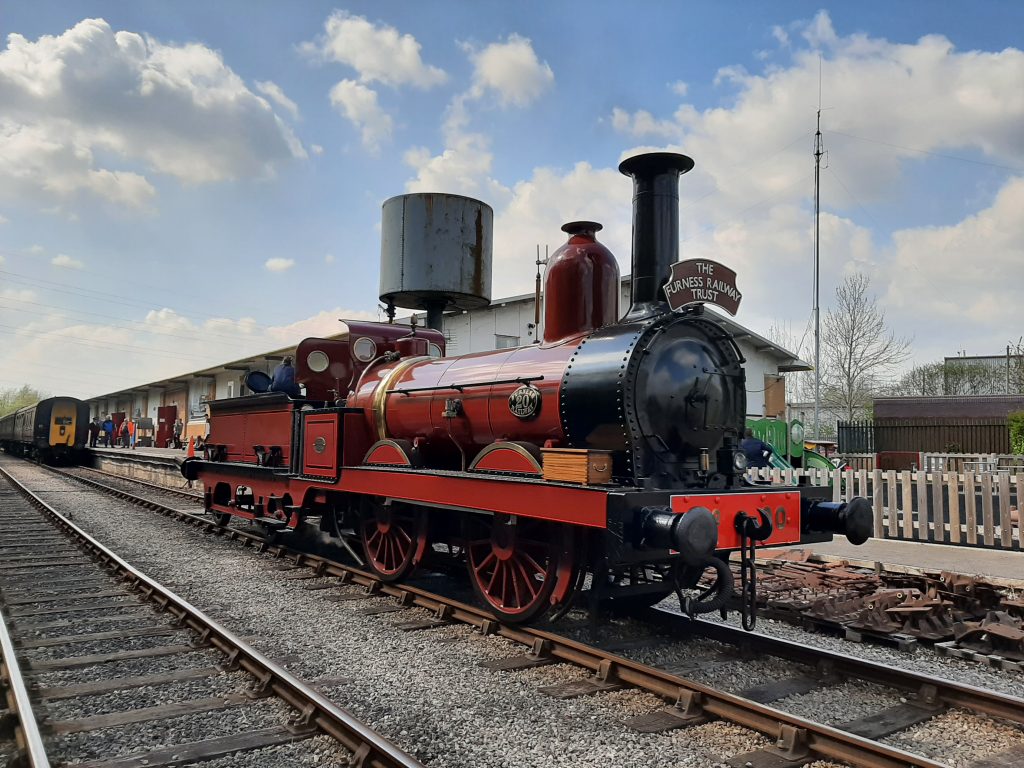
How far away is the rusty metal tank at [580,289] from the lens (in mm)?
6340

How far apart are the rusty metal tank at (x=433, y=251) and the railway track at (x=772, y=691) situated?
6773mm

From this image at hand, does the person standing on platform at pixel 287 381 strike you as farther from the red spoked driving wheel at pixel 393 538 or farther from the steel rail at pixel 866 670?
the steel rail at pixel 866 670

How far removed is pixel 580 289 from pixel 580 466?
6.01 feet

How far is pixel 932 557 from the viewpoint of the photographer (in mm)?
9148

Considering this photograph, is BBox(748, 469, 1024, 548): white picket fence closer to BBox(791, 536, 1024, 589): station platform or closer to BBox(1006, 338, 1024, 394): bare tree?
BBox(791, 536, 1024, 589): station platform

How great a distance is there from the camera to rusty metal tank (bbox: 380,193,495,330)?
479 inches

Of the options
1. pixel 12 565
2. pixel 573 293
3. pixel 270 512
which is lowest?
pixel 12 565

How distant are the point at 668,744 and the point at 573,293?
11.8 feet

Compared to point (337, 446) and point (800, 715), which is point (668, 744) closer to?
point (800, 715)

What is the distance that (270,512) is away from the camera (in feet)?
32.1

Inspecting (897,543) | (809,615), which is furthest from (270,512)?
(897,543)

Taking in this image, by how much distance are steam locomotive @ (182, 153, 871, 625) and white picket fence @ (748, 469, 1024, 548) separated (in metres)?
4.73

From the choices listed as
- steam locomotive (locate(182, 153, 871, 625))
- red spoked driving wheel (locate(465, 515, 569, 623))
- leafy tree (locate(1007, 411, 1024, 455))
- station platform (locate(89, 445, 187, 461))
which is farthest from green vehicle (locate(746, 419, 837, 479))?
station platform (locate(89, 445, 187, 461))

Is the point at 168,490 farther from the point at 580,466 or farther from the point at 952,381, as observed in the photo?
the point at 952,381
